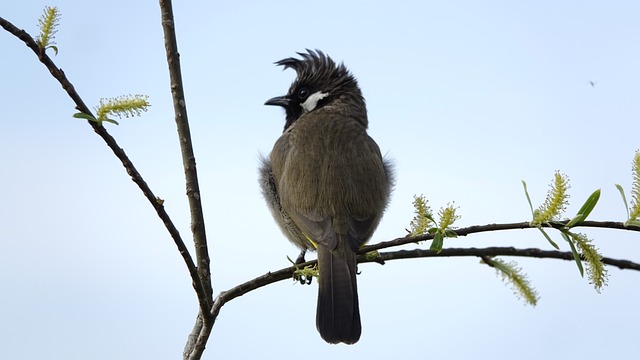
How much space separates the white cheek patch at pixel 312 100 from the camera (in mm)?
6395

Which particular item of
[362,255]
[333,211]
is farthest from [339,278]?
[333,211]

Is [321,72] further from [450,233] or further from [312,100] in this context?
[450,233]

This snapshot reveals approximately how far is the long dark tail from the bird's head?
7.15ft

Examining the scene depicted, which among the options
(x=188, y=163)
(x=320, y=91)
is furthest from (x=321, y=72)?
(x=188, y=163)

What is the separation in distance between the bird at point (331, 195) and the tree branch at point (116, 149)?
140 cm

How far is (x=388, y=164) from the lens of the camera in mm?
5715

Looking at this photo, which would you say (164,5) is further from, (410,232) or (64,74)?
(410,232)

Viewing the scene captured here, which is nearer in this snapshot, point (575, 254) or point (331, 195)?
point (575, 254)

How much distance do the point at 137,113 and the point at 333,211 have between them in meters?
2.17

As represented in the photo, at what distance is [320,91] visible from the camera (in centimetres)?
652

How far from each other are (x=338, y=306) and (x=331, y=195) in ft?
2.74

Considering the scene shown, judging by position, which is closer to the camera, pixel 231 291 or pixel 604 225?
pixel 604 225

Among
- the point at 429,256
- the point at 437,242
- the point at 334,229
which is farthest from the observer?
the point at 334,229

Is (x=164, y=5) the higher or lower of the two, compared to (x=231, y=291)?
higher
